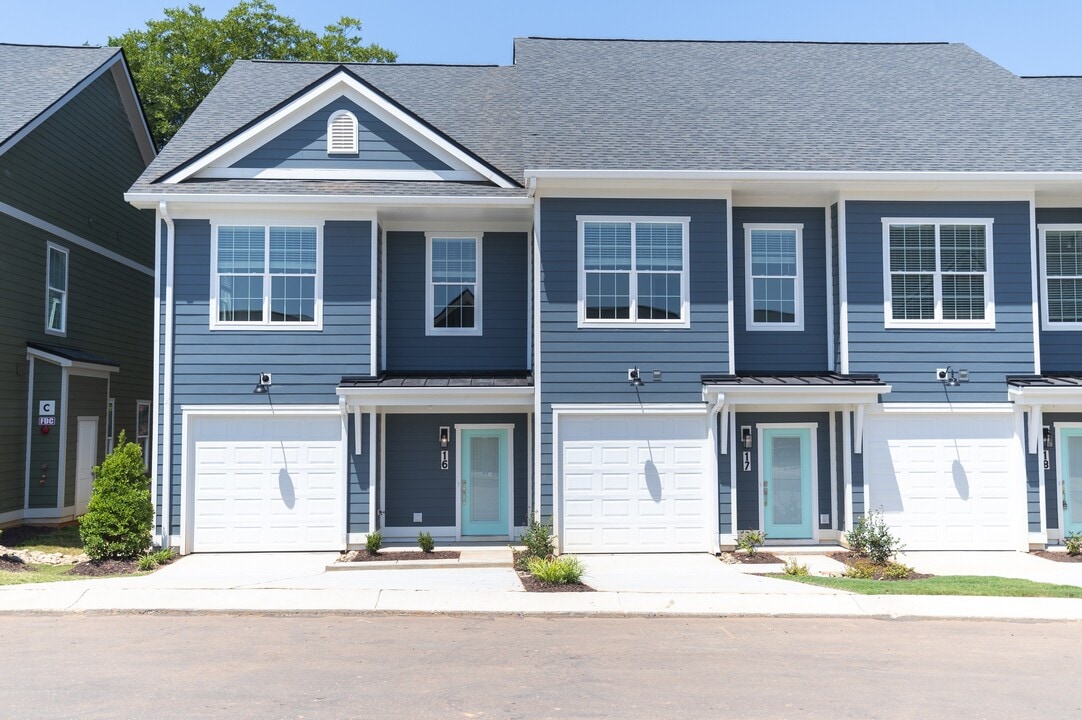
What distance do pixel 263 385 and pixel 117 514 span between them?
3029 millimetres

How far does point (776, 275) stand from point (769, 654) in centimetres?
832

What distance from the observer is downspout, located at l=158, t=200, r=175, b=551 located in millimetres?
14641

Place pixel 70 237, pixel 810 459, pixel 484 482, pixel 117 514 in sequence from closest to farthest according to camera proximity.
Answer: pixel 117 514
pixel 810 459
pixel 484 482
pixel 70 237

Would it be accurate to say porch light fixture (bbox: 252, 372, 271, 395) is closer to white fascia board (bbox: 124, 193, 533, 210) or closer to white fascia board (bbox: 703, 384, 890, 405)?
white fascia board (bbox: 124, 193, 533, 210)

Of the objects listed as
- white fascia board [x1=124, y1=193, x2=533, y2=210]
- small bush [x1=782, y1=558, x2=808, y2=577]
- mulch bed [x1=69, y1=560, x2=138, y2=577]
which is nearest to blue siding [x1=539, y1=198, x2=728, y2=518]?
white fascia board [x1=124, y1=193, x2=533, y2=210]

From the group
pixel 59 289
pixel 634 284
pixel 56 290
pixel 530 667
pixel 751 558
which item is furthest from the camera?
pixel 59 289

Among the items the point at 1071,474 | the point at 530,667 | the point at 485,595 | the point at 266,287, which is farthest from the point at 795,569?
the point at 266,287

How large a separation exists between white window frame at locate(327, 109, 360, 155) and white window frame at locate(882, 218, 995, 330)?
369 inches

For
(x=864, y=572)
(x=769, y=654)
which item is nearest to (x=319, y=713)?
(x=769, y=654)

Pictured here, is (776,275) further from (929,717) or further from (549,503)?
(929,717)

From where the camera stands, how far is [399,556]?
1418 centimetres

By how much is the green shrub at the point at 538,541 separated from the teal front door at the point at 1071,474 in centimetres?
904

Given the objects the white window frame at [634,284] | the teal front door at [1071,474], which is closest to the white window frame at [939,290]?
the teal front door at [1071,474]

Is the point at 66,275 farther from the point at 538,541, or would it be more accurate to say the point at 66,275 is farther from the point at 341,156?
the point at 538,541
